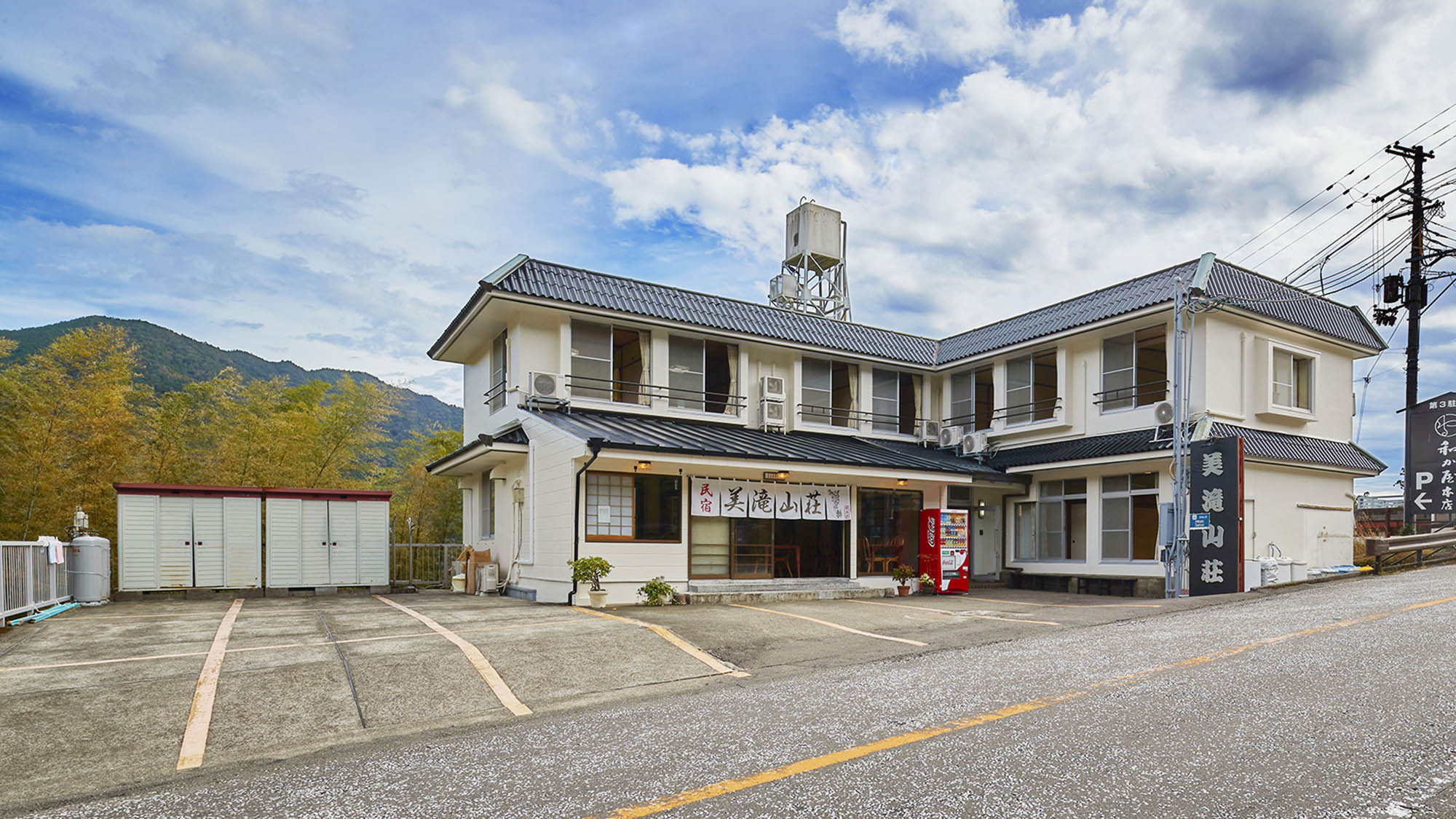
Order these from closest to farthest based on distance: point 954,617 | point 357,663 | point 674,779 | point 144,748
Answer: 1. point 674,779
2. point 144,748
3. point 357,663
4. point 954,617

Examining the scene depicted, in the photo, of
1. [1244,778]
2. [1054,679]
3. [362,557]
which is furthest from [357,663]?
[362,557]

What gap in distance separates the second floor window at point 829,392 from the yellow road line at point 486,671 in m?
10.1

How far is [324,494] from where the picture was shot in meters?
16.7

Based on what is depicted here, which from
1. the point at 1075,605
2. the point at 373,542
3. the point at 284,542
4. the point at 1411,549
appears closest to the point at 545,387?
the point at 373,542

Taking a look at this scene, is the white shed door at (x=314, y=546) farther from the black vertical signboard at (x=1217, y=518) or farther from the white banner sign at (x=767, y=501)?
the black vertical signboard at (x=1217, y=518)

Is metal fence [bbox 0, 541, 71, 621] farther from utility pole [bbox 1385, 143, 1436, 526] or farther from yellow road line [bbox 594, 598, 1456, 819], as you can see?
utility pole [bbox 1385, 143, 1436, 526]

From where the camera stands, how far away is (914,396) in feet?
67.4

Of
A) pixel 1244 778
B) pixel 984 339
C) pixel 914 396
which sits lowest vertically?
pixel 1244 778

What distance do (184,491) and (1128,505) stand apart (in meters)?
17.9

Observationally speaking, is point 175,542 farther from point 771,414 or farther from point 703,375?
point 771,414

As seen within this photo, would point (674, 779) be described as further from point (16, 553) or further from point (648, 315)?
point (648, 315)

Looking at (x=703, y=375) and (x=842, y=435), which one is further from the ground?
(x=703, y=375)

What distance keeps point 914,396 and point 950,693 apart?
49.7ft

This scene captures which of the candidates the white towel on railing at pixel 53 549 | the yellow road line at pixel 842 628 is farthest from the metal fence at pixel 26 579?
the yellow road line at pixel 842 628
